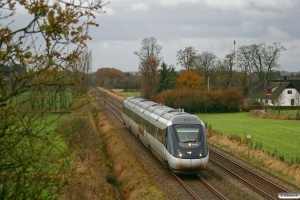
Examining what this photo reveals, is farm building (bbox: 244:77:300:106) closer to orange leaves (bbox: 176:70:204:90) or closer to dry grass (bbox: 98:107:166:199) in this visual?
orange leaves (bbox: 176:70:204:90)

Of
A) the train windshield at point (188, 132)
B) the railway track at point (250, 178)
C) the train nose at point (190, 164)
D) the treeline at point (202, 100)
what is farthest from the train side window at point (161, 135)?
the treeline at point (202, 100)

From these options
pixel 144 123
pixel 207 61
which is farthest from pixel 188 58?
pixel 144 123

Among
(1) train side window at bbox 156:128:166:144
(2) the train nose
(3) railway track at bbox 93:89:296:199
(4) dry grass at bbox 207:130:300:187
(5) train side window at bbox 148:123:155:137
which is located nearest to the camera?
(3) railway track at bbox 93:89:296:199

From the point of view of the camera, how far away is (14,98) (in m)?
5.63

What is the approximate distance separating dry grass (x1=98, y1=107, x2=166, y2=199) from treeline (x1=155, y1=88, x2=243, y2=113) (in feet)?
110

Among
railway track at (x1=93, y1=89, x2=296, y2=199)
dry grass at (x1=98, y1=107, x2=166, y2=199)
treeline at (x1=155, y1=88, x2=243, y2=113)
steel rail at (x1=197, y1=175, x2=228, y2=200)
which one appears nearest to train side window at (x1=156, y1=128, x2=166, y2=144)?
dry grass at (x1=98, y1=107, x2=166, y2=199)

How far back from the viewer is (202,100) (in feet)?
209

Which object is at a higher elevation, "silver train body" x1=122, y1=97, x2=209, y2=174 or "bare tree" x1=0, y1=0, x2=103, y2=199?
"bare tree" x1=0, y1=0, x2=103, y2=199

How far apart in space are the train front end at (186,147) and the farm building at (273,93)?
4958 cm

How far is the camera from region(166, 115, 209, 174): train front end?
17453mm

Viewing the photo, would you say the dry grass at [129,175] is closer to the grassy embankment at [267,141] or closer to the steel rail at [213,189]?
the steel rail at [213,189]

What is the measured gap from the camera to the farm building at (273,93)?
7019 cm

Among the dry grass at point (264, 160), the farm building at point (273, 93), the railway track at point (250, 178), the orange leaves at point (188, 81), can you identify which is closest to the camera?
the railway track at point (250, 178)

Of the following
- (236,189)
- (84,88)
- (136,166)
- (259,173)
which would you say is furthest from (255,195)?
(84,88)
